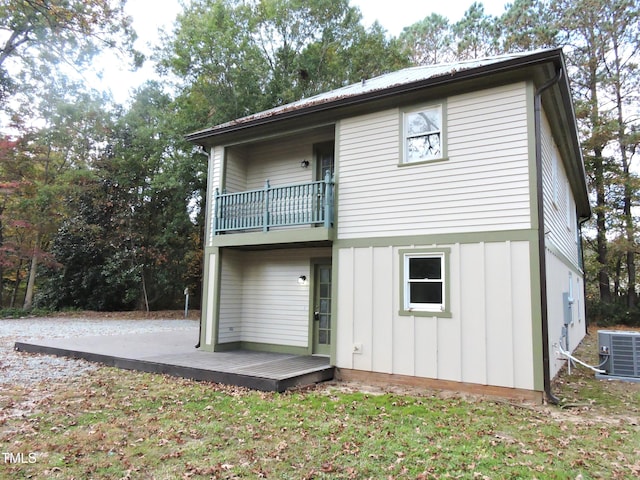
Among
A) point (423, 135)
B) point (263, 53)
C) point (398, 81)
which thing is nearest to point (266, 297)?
point (423, 135)

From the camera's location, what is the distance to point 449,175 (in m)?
6.86

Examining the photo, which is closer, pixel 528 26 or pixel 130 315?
pixel 130 315

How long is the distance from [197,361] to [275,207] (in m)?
3.39

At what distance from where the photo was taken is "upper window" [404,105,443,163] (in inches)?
282

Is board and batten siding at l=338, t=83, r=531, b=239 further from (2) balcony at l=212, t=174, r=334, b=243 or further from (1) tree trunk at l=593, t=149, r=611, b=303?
(1) tree trunk at l=593, t=149, r=611, b=303

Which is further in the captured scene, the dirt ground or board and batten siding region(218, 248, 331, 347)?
the dirt ground

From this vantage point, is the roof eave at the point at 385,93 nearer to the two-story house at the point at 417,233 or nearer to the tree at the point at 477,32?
the two-story house at the point at 417,233

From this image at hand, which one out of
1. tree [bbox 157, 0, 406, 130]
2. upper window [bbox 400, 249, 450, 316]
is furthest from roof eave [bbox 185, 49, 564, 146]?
tree [bbox 157, 0, 406, 130]

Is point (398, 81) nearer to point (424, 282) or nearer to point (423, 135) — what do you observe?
point (423, 135)

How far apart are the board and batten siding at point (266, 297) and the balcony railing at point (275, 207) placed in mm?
970

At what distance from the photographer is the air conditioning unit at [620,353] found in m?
7.34

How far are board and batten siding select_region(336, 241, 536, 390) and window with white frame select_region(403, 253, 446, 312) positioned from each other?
155 millimetres

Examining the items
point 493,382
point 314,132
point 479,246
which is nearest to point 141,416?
point 493,382

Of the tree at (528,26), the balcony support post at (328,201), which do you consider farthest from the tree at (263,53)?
the balcony support post at (328,201)
